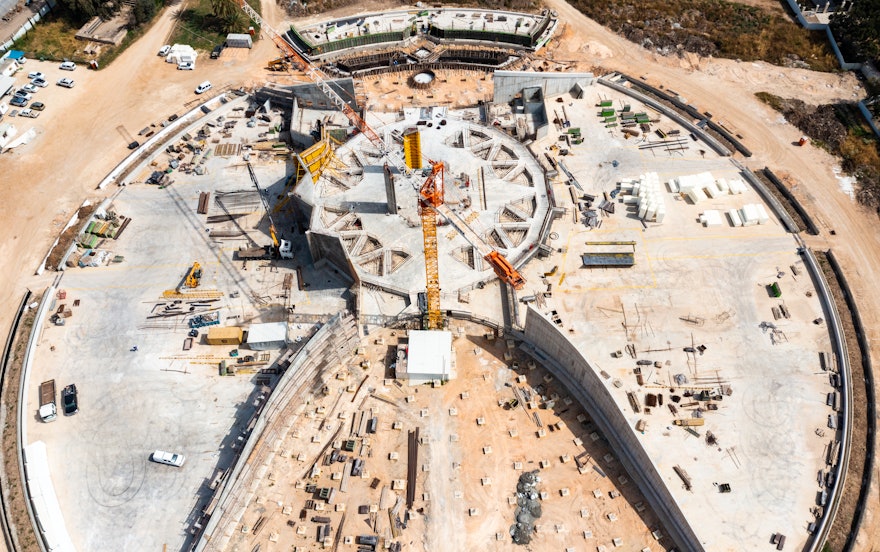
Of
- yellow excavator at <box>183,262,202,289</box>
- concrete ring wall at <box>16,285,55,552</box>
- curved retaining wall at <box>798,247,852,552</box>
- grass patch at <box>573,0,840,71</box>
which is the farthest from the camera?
grass patch at <box>573,0,840,71</box>

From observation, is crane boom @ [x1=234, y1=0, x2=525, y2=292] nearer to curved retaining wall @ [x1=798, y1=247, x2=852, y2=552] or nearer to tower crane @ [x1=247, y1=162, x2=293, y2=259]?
tower crane @ [x1=247, y1=162, x2=293, y2=259]

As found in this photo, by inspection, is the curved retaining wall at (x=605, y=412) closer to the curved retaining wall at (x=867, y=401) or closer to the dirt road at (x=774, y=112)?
the curved retaining wall at (x=867, y=401)

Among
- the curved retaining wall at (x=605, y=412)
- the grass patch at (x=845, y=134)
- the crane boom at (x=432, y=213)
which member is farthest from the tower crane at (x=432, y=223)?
the grass patch at (x=845, y=134)

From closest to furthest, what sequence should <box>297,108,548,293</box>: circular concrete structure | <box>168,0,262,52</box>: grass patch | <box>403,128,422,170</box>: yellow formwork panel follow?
<box>403,128,422,170</box>: yellow formwork panel < <box>297,108,548,293</box>: circular concrete structure < <box>168,0,262,52</box>: grass patch

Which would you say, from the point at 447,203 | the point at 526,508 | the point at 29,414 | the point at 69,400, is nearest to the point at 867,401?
the point at 526,508

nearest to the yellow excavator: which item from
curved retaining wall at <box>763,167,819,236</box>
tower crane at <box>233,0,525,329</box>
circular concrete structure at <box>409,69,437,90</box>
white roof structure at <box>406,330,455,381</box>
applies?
tower crane at <box>233,0,525,329</box>
